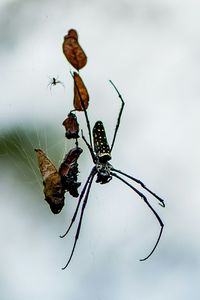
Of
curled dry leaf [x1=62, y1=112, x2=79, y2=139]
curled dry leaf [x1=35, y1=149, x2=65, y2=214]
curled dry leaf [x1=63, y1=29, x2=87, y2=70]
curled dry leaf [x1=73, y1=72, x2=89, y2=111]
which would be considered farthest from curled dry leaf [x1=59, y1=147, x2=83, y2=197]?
curled dry leaf [x1=63, y1=29, x2=87, y2=70]

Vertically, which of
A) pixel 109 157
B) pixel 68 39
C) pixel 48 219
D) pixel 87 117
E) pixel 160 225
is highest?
pixel 68 39

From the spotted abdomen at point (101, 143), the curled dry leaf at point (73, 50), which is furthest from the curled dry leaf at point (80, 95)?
the spotted abdomen at point (101, 143)

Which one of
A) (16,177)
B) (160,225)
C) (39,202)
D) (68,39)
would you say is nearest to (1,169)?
(16,177)

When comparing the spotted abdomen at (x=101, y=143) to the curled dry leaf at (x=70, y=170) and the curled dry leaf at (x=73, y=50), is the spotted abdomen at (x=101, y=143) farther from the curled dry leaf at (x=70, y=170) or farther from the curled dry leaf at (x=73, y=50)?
the curled dry leaf at (x=73, y=50)

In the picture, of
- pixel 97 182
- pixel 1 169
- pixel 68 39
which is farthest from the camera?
pixel 1 169

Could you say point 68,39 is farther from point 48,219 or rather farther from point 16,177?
point 48,219
